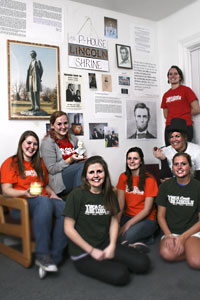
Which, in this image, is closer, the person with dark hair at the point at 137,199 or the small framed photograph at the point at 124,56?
the person with dark hair at the point at 137,199

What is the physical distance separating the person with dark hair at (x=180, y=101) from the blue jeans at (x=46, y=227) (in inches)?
68.9

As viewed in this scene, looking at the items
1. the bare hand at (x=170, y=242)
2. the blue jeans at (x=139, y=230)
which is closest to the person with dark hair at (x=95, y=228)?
the bare hand at (x=170, y=242)

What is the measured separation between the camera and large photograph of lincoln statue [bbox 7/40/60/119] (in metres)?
2.96

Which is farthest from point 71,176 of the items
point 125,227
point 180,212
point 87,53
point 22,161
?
point 87,53

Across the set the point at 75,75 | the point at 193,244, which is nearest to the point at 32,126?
the point at 75,75

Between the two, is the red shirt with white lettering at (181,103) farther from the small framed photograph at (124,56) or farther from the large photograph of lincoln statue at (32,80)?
the large photograph of lincoln statue at (32,80)

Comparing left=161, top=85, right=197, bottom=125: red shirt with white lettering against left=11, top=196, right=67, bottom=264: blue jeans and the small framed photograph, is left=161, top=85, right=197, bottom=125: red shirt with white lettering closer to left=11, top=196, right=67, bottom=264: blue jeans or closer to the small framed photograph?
the small framed photograph

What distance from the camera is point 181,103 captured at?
11.1ft

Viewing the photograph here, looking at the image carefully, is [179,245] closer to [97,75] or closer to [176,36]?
[97,75]

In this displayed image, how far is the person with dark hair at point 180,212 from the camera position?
196 cm

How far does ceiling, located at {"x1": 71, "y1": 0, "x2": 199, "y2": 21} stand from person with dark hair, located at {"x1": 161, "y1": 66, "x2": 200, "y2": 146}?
0.72m

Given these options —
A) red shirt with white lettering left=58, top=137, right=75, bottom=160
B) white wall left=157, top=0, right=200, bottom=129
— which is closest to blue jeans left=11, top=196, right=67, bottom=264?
red shirt with white lettering left=58, top=137, right=75, bottom=160

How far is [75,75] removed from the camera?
331 centimetres

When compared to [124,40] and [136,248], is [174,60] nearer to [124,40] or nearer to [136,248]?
[124,40]
